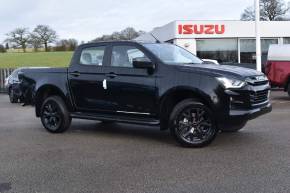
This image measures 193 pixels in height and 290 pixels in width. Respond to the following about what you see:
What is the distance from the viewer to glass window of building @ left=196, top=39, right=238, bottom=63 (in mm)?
25672

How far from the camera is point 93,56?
9133 mm

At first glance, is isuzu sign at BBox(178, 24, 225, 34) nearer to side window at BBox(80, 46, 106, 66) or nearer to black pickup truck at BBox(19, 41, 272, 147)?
black pickup truck at BBox(19, 41, 272, 147)

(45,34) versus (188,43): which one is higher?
(45,34)

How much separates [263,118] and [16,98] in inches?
437

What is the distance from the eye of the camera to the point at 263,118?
10898 mm

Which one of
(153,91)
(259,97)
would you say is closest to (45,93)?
(153,91)

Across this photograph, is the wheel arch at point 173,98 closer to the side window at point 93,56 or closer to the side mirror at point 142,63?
the side mirror at point 142,63

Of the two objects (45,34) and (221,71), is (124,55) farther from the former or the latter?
(45,34)

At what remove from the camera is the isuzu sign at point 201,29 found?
25.1 m

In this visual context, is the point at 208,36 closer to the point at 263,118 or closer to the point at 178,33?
the point at 178,33

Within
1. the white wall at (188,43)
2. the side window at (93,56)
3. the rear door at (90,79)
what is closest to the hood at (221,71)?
the rear door at (90,79)

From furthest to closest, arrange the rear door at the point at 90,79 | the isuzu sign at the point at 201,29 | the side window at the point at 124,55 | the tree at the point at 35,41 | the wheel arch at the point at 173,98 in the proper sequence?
the tree at the point at 35,41 → the isuzu sign at the point at 201,29 → the rear door at the point at 90,79 → the side window at the point at 124,55 → the wheel arch at the point at 173,98

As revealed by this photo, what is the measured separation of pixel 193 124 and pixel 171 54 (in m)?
1.55

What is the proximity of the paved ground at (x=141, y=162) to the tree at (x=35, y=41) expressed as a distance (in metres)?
77.6
